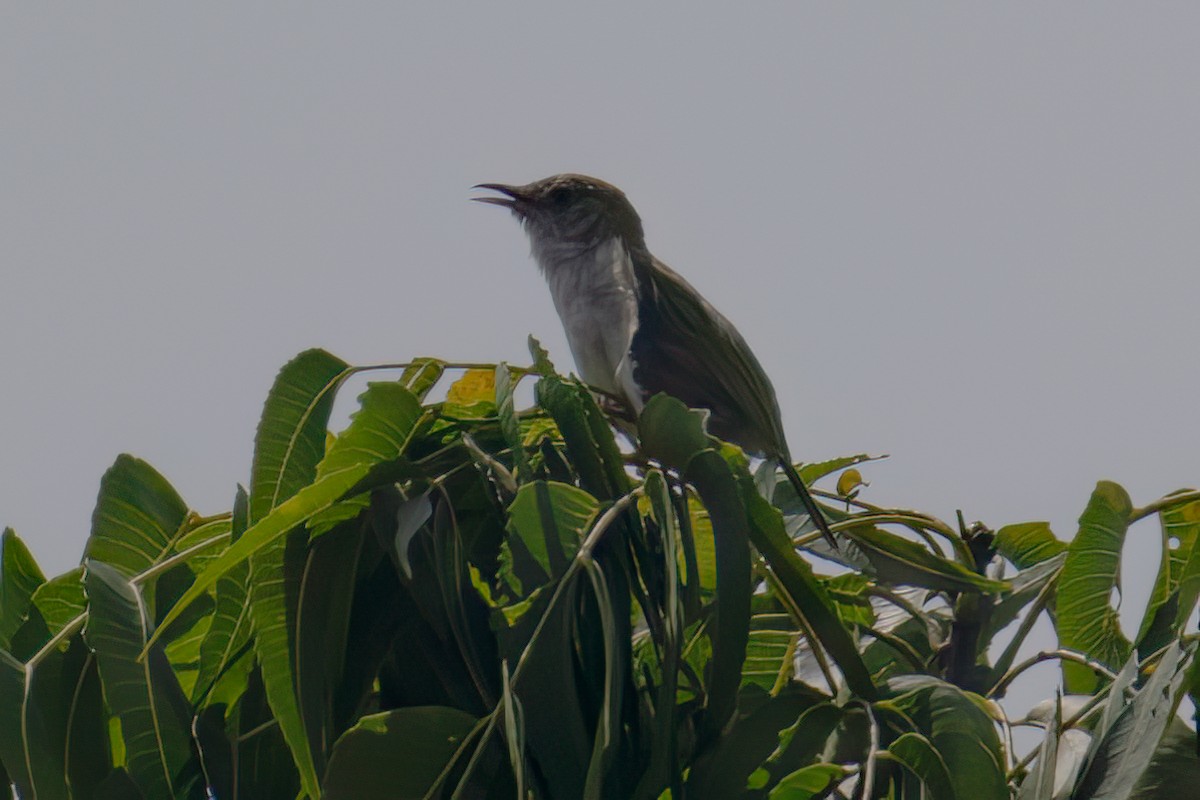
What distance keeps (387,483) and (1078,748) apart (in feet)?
3.60

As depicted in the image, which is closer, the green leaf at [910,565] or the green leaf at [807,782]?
the green leaf at [807,782]

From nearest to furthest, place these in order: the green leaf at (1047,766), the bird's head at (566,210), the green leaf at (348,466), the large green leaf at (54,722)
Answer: the green leaf at (348,466)
the green leaf at (1047,766)
the large green leaf at (54,722)
the bird's head at (566,210)

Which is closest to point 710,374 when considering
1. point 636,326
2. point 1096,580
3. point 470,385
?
point 636,326

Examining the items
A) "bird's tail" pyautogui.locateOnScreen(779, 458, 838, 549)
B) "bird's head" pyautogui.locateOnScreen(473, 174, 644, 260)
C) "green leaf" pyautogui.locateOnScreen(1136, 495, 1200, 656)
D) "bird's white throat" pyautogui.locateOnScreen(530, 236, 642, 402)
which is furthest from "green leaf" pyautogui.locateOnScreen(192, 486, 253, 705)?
"bird's head" pyautogui.locateOnScreen(473, 174, 644, 260)

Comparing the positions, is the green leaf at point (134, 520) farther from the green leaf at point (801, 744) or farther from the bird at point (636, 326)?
the bird at point (636, 326)

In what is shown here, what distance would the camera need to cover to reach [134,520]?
2.48 meters

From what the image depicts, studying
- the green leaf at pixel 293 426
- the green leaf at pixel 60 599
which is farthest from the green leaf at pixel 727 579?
the green leaf at pixel 60 599

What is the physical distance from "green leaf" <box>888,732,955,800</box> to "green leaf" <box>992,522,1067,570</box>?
810 millimetres

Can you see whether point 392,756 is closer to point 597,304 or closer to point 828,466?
point 828,466

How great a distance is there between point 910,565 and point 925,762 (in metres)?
0.69

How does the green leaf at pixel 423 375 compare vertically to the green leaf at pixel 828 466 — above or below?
above

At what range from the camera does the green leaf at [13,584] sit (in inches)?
97.3

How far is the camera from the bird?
142 inches

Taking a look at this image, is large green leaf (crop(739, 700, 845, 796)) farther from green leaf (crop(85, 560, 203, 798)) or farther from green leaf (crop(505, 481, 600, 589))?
green leaf (crop(85, 560, 203, 798))
